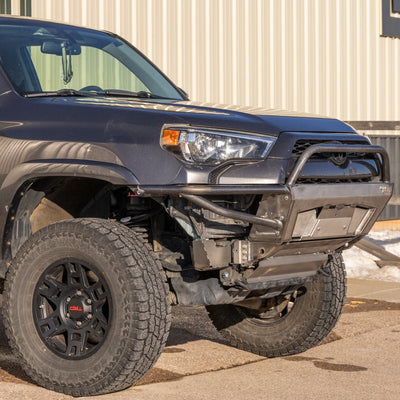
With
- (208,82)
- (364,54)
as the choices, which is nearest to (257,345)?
(208,82)

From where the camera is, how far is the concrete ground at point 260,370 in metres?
4.64

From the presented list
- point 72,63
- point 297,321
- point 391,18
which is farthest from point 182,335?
point 391,18

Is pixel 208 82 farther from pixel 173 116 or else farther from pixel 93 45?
pixel 173 116

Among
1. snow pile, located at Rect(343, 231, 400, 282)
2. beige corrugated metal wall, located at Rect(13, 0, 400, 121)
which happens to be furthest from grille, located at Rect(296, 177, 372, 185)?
beige corrugated metal wall, located at Rect(13, 0, 400, 121)

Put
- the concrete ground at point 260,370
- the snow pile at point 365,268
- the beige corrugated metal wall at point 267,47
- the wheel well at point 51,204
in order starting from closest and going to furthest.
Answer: the concrete ground at point 260,370 < the wheel well at point 51,204 < the snow pile at point 365,268 < the beige corrugated metal wall at point 267,47

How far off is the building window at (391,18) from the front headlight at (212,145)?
10309 millimetres

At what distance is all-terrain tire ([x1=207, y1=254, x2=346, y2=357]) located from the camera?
214 inches

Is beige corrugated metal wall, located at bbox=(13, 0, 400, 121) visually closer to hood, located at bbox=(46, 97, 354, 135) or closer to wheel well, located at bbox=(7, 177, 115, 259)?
wheel well, located at bbox=(7, 177, 115, 259)

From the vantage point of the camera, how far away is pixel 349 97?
44.7 feet

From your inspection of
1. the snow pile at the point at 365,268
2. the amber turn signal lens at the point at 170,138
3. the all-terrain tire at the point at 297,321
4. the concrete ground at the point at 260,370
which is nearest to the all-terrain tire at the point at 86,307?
the concrete ground at the point at 260,370

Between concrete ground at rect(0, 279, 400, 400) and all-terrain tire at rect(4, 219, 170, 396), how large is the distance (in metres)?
0.15

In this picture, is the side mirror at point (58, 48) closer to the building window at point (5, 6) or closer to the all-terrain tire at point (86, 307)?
the all-terrain tire at point (86, 307)

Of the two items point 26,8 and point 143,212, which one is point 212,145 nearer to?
point 143,212

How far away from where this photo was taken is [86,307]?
4570mm
